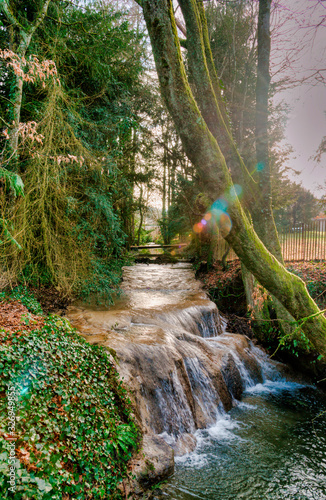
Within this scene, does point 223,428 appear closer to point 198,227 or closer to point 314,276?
point 314,276

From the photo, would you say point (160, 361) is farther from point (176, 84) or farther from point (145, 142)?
point (145, 142)

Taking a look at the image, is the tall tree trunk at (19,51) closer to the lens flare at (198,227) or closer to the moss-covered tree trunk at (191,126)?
the moss-covered tree trunk at (191,126)

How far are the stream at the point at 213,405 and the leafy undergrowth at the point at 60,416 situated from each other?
0.61m

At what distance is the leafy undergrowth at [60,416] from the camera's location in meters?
2.65

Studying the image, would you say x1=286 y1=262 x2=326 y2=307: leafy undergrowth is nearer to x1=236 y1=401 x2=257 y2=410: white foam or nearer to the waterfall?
the waterfall

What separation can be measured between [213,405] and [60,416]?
144 inches


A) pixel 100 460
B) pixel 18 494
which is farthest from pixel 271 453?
pixel 18 494

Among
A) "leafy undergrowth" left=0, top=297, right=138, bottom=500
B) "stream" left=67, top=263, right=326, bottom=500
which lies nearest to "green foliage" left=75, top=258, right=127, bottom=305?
"stream" left=67, top=263, right=326, bottom=500

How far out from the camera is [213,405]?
230 inches

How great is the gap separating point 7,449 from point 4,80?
7.76m

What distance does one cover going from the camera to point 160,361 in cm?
511

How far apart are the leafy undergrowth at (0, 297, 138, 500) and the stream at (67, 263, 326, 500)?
611 millimetres

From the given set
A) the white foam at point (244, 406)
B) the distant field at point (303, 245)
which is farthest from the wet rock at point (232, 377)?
the distant field at point (303, 245)

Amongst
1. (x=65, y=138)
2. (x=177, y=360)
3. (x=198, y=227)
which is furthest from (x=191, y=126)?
(x=198, y=227)
